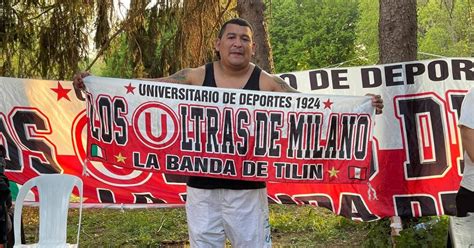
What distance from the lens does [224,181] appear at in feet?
12.0

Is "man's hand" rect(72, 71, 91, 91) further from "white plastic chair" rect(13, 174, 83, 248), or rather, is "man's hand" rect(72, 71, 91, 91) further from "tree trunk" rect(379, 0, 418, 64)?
"tree trunk" rect(379, 0, 418, 64)

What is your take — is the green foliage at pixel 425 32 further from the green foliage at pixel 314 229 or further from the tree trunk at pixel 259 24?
the green foliage at pixel 314 229

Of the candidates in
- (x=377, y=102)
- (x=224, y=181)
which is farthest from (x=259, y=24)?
(x=224, y=181)

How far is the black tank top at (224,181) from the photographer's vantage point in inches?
141

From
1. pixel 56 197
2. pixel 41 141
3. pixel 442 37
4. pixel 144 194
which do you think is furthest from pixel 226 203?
pixel 442 37

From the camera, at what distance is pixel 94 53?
9.64 metres

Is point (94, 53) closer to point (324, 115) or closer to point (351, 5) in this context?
point (324, 115)

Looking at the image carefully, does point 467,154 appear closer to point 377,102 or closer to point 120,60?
point 377,102

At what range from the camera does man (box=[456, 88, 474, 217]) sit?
3.85 meters

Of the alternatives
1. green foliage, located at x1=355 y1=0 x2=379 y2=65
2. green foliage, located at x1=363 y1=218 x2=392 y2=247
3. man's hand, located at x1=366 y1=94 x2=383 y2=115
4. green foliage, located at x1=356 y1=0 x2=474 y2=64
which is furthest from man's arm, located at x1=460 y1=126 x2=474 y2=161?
green foliage, located at x1=355 y1=0 x2=379 y2=65

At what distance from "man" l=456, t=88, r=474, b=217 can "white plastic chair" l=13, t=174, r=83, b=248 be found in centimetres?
257

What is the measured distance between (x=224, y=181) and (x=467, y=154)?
5.17 feet

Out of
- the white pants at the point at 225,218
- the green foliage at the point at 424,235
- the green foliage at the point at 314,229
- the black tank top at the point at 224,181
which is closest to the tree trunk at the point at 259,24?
the green foliage at the point at 314,229

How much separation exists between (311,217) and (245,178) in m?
3.62
